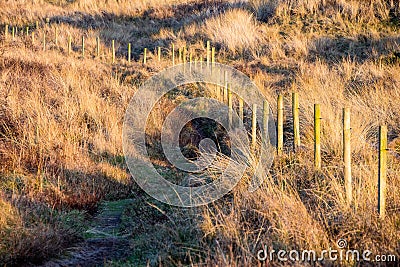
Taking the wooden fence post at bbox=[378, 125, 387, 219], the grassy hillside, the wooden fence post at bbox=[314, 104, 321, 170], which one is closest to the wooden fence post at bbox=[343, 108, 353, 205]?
the grassy hillside

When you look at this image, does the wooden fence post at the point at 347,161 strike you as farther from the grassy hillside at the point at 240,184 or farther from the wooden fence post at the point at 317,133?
the wooden fence post at the point at 317,133

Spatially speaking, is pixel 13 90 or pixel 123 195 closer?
pixel 123 195

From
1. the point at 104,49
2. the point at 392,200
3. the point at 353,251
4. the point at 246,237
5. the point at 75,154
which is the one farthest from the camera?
the point at 104,49

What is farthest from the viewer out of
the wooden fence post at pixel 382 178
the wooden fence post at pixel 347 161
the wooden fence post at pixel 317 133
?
the wooden fence post at pixel 317 133

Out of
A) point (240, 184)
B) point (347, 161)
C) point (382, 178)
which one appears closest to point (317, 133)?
point (347, 161)

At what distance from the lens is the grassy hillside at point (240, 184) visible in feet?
14.8

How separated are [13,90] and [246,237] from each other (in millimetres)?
6918

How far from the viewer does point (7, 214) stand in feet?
16.4

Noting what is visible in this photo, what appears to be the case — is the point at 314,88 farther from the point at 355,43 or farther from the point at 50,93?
the point at 355,43

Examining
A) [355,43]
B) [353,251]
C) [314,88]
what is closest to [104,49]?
[355,43]

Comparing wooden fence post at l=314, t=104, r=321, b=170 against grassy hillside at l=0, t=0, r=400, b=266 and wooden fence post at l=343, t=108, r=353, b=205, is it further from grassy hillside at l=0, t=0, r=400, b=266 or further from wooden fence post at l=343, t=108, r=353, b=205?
wooden fence post at l=343, t=108, r=353, b=205

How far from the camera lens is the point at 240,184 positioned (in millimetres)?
5750

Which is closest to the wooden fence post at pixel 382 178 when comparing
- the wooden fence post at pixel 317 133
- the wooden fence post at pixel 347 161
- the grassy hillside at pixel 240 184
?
the grassy hillside at pixel 240 184

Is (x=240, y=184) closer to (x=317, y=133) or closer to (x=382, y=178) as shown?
(x=317, y=133)
